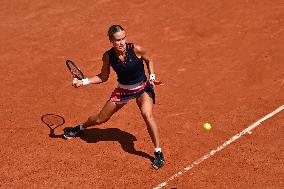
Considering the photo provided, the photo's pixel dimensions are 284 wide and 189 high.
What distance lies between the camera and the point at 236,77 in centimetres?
1012

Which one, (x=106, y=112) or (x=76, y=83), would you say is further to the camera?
(x=106, y=112)

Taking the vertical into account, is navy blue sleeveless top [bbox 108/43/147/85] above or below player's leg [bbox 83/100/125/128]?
above

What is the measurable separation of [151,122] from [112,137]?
150cm

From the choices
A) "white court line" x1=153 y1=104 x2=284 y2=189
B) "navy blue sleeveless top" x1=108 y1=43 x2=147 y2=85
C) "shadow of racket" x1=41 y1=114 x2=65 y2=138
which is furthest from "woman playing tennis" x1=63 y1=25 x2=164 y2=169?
"shadow of racket" x1=41 y1=114 x2=65 y2=138

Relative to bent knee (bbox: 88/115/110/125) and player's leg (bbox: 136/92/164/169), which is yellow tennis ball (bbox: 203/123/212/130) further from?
bent knee (bbox: 88/115/110/125)

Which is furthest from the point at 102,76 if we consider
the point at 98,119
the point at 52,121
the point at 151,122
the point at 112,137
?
the point at 52,121

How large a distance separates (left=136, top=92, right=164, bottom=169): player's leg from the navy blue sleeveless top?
324 mm

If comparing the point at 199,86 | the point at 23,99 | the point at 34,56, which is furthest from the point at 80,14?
the point at 199,86

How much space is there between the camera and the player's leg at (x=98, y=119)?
308 inches

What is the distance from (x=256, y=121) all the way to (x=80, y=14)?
8.06 m

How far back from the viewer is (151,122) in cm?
742

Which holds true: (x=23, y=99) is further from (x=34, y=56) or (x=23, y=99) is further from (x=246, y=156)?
(x=246, y=156)

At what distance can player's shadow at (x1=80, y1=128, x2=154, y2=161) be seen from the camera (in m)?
8.34

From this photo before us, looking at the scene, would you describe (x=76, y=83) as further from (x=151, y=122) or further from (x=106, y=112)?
(x=151, y=122)
